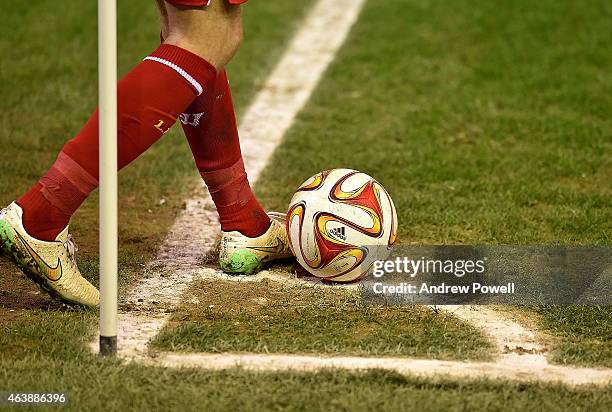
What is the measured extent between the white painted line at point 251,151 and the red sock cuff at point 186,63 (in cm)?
79

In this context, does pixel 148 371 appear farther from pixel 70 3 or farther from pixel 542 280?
pixel 70 3

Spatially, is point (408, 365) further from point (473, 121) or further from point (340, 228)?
point (473, 121)

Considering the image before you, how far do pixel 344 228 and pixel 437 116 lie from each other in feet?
8.35

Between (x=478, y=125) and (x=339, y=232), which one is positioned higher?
(x=339, y=232)

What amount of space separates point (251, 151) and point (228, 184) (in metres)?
1.84

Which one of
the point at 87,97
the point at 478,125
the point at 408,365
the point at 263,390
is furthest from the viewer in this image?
the point at 87,97

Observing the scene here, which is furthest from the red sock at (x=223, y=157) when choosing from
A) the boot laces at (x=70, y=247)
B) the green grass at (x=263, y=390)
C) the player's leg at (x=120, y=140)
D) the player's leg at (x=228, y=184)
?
the green grass at (x=263, y=390)

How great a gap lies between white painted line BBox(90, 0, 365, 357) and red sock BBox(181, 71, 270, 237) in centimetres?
24

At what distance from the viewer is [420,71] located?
7.62 meters

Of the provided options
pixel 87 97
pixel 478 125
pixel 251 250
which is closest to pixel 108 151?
pixel 251 250

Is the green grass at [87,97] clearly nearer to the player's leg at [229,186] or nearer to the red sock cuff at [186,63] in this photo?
the player's leg at [229,186]

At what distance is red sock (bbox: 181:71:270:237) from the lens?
4.33 metres

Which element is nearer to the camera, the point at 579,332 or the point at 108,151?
the point at 108,151

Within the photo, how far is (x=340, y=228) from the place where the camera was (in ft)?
14.3
